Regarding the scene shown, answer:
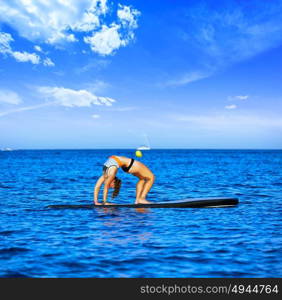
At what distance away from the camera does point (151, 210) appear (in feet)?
43.3

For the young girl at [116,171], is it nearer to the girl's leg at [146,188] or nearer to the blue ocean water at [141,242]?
the girl's leg at [146,188]

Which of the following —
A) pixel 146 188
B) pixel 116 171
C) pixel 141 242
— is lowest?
pixel 141 242

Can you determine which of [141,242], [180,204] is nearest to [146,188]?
[180,204]

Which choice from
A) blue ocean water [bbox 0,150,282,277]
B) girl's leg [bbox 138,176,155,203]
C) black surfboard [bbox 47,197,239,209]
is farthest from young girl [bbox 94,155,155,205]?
blue ocean water [bbox 0,150,282,277]

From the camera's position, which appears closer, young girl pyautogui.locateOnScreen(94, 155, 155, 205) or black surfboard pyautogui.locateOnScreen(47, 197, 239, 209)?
young girl pyautogui.locateOnScreen(94, 155, 155, 205)

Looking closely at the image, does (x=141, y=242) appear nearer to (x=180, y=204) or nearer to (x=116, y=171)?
(x=116, y=171)

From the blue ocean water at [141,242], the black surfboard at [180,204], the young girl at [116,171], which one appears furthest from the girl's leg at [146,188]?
the blue ocean water at [141,242]

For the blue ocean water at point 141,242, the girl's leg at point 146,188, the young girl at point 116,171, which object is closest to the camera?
the blue ocean water at point 141,242

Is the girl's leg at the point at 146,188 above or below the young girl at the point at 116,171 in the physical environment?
below

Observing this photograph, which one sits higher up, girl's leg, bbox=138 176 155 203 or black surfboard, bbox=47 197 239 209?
girl's leg, bbox=138 176 155 203

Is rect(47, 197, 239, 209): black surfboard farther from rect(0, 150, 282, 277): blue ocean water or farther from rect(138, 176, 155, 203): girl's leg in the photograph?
rect(138, 176, 155, 203): girl's leg

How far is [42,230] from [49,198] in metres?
8.07
